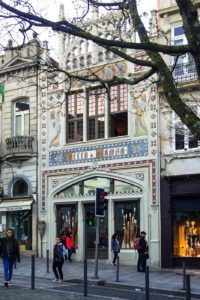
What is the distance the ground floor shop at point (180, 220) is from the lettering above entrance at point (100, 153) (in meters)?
1.95

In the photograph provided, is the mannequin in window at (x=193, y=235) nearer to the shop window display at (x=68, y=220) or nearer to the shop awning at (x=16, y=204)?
the shop window display at (x=68, y=220)

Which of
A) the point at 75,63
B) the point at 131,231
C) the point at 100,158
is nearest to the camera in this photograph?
the point at 131,231

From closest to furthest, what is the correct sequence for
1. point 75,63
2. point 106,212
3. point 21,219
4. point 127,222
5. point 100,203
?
1. point 100,203
2. point 127,222
3. point 106,212
4. point 75,63
5. point 21,219

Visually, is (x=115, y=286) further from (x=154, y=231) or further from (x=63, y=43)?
(x=63, y=43)

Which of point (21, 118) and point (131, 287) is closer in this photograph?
point (131, 287)

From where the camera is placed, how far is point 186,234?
2283cm

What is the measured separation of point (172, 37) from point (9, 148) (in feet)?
32.5

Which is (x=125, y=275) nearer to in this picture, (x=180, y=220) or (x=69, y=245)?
(x=180, y=220)

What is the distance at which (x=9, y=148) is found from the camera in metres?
27.5

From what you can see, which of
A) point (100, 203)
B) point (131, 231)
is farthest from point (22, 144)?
point (100, 203)

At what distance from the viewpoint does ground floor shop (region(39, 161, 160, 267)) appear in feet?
76.9

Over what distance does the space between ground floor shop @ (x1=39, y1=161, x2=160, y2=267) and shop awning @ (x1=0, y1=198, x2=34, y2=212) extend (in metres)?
0.95

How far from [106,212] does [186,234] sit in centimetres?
403

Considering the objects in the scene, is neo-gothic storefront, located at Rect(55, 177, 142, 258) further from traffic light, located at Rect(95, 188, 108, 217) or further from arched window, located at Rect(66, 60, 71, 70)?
arched window, located at Rect(66, 60, 71, 70)
